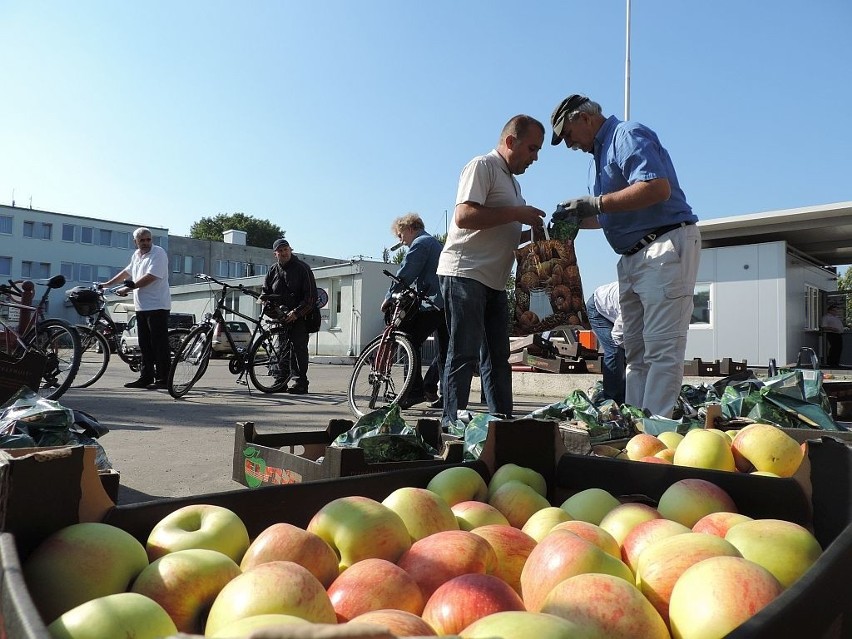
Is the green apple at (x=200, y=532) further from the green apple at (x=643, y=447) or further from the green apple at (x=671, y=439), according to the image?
the green apple at (x=671, y=439)

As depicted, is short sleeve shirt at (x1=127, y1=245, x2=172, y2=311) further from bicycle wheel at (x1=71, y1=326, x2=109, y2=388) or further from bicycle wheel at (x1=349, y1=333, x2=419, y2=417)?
bicycle wheel at (x1=349, y1=333, x2=419, y2=417)

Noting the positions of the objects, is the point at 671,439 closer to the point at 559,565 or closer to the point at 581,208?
the point at 559,565

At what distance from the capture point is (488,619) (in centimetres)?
84

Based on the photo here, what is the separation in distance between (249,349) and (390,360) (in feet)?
9.51

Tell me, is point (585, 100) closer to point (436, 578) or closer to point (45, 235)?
point (436, 578)

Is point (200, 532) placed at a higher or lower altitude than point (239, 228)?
lower

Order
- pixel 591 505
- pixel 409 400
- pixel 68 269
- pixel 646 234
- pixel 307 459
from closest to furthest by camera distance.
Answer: pixel 591 505
pixel 307 459
pixel 646 234
pixel 409 400
pixel 68 269

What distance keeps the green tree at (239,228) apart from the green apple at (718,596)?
78999mm

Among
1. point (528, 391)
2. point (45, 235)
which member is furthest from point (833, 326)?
point (45, 235)

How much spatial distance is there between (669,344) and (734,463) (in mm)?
1922

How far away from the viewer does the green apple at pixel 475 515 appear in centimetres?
162

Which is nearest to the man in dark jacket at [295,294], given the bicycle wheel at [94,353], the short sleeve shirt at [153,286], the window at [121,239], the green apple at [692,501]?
the short sleeve shirt at [153,286]

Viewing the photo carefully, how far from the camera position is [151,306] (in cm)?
848

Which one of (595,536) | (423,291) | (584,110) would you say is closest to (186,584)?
(595,536)
